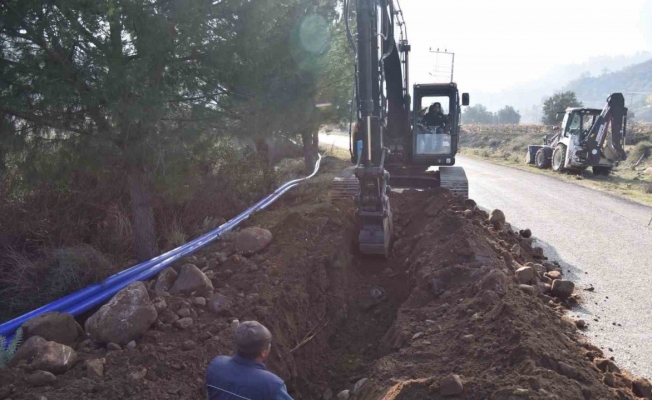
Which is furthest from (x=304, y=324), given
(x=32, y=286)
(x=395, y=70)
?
(x=395, y=70)

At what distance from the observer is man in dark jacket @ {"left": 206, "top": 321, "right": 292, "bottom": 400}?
116 inches

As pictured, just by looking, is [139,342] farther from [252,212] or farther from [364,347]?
[252,212]

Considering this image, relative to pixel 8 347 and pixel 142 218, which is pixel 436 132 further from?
pixel 8 347

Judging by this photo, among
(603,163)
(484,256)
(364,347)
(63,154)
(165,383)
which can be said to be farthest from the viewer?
(603,163)

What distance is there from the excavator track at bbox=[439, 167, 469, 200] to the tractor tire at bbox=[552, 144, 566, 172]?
10.8 metres

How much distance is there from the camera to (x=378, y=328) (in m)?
6.34

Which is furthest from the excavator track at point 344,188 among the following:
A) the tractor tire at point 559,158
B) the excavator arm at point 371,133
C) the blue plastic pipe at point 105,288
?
the tractor tire at point 559,158

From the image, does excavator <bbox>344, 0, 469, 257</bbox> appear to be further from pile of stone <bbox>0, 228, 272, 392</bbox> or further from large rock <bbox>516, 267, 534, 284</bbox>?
pile of stone <bbox>0, 228, 272, 392</bbox>

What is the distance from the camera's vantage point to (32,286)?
6.53 metres

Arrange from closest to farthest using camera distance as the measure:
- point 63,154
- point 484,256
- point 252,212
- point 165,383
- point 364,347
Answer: point 165,383
point 364,347
point 63,154
point 484,256
point 252,212

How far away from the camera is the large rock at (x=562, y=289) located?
6.98m

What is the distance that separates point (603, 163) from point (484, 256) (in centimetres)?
1577

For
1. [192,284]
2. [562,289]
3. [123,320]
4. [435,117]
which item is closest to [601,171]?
[435,117]

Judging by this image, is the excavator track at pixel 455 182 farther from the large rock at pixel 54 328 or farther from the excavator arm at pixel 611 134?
the excavator arm at pixel 611 134
